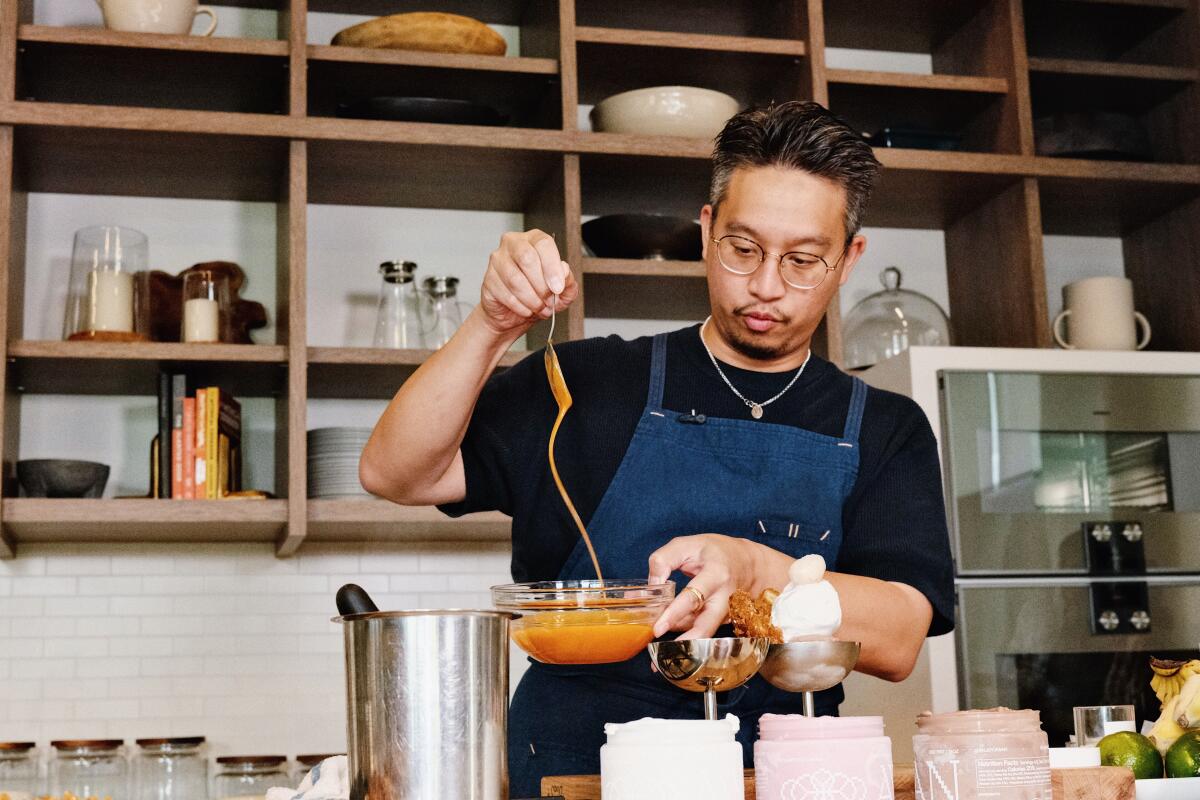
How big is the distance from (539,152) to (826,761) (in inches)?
99.2

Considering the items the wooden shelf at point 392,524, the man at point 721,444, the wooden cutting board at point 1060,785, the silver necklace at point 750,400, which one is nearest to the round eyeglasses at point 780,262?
the man at point 721,444

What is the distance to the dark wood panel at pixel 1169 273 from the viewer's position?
12.8ft

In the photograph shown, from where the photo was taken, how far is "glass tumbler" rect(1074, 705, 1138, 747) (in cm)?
184

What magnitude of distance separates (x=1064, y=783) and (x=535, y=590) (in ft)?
1.83

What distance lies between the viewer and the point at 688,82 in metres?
3.87

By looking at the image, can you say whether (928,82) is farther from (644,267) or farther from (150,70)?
(150,70)

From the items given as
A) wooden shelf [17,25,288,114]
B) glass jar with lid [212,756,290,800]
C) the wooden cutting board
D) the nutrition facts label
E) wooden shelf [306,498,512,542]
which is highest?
wooden shelf [17,25,288,114]

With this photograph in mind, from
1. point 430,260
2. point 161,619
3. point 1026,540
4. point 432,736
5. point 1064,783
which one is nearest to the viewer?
point 432,736

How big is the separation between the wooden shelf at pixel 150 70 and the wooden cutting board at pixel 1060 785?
2.54m

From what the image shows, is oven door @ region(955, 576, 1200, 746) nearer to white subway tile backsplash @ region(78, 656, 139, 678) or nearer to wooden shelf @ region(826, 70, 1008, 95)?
wooden shelf @ region(826, 70, 1008, 95)

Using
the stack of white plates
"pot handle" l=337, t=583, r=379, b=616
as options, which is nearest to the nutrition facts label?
"pot handle" l=337, t=583, r=379, b=616

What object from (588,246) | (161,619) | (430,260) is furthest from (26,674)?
(588,246)

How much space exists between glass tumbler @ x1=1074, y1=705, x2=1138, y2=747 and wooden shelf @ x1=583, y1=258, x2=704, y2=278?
1.81m

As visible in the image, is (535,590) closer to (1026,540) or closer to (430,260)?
(1026,540)
